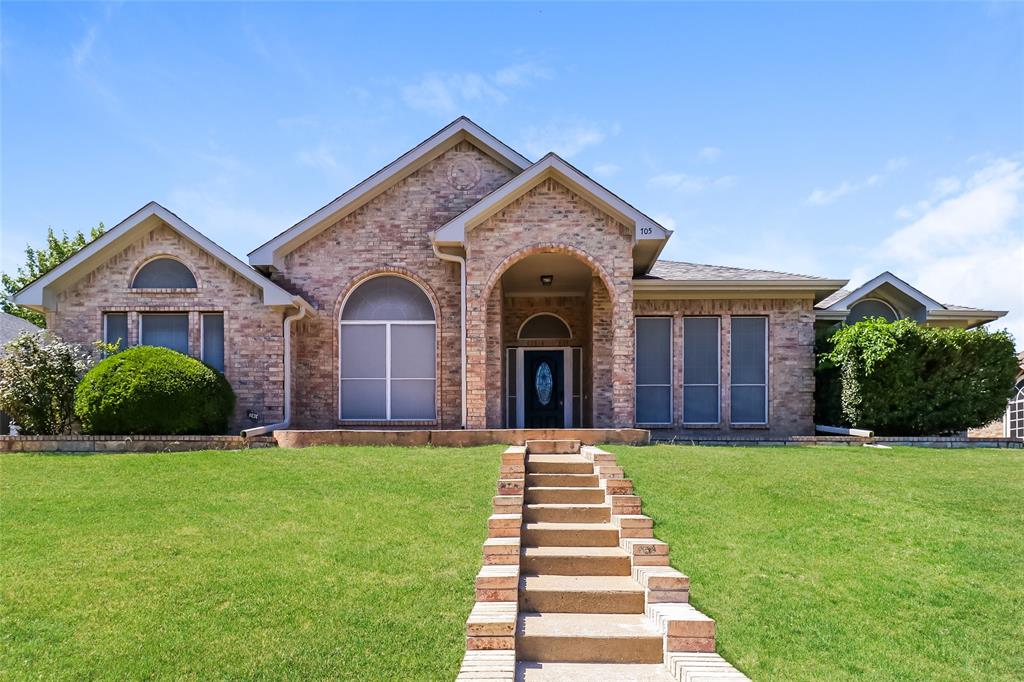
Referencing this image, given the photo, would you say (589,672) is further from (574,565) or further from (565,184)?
(565,184)

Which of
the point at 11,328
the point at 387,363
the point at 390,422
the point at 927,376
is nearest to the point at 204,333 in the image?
the point at 387,363

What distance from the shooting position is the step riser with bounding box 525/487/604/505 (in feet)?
26.8

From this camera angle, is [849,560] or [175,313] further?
[175,313]

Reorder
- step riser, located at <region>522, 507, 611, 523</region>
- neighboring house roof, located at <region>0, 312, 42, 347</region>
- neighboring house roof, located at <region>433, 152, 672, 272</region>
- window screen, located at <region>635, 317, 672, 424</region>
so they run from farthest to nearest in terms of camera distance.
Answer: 1. neighboring house roof, located at <region>0, 312, 42, 347</region>
2. window screen, located at <region>635, 317, 672, 424</region>
3. neighboring house roof, located at <region>433, 152, 672, 272</region>
4. step riser, located at <region>522, 507, 611, 523</region>

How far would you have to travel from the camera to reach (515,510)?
7.42 meters

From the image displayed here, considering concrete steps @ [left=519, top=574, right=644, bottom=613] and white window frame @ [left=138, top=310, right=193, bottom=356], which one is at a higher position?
white window frame @ [left=138, top=310, right=193, bottom=356]

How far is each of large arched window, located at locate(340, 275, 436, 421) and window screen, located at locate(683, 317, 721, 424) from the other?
5934 millimetres

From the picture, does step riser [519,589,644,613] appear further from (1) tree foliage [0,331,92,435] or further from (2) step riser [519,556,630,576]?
(1) tree foliage [0,331,92,435]

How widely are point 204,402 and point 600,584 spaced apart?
29.1 feet

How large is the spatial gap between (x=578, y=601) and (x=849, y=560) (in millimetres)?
2933

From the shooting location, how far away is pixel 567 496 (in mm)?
8227

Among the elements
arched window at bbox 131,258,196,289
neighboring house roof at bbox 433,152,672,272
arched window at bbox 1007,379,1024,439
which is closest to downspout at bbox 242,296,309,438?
arched window at bbox 131,258,196,289

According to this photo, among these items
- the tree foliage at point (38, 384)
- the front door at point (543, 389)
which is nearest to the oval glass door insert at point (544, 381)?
the front door at point (543, 389)

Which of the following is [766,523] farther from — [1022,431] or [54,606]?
[1022,431]
